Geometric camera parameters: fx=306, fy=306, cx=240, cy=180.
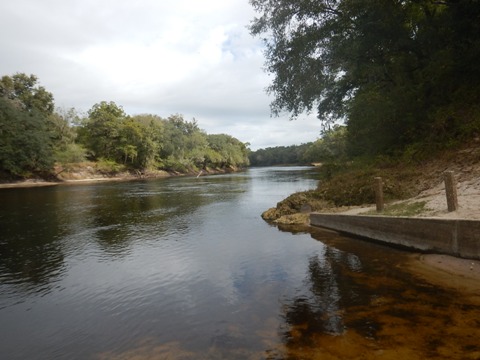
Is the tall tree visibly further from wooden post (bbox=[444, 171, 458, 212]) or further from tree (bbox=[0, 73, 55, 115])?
wooden post (bbox=[444, 171, 458, 212])

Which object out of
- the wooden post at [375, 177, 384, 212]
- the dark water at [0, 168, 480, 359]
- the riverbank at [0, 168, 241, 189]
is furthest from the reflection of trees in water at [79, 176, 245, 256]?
the riverbank at [0, 168, 241, 189]

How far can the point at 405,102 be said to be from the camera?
17766mm

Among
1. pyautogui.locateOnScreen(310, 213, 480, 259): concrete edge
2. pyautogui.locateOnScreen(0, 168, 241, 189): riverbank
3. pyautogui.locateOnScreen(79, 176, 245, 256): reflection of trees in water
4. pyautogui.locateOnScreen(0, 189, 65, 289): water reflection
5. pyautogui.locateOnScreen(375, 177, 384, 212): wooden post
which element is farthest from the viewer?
pyautogui.locateOnScreen(0, 168, 241, 189): riverbank

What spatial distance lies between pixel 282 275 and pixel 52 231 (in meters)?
13.2

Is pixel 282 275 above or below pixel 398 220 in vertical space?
below

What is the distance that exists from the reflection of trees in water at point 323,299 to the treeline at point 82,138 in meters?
56.2

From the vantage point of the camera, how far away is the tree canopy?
636 inches

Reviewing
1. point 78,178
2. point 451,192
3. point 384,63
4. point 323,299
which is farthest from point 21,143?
point 451,192

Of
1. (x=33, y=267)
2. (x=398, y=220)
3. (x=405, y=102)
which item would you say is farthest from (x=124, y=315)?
(x=405, y=102)

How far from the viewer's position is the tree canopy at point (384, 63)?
53.0 ft

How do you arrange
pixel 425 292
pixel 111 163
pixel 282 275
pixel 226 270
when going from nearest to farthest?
1. pixel 425 292
2. pixel 282 275
3. pixel 226 270
4. pixel 111 163

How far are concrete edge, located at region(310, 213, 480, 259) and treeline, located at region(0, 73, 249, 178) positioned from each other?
183 ft

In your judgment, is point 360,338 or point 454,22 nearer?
point 360,338

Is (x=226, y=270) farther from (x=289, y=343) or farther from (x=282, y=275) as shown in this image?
(x=289, y=343)
